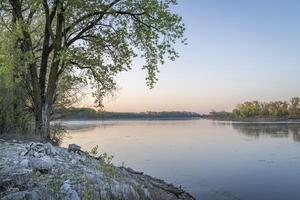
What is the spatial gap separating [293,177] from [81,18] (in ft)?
51.2

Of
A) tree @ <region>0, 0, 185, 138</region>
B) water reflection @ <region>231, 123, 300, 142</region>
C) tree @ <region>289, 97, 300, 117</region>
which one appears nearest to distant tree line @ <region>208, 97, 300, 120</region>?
tree @ <region>289, 97, 300, 117</region>

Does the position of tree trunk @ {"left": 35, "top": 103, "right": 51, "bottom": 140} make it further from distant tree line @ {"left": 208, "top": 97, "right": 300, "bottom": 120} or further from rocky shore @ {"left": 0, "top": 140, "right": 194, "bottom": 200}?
distant tree line @ {"left": 208, "top": 97, "right": 300, "bottom": 120}

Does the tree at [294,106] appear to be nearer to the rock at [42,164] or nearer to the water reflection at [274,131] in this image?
the water reflection at [274,131]

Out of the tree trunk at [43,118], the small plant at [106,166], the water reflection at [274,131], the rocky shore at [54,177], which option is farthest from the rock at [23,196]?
the water reflection at [274,131]

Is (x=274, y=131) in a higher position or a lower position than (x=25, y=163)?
lower

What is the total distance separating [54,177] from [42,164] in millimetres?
1470

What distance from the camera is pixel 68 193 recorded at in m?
9.73

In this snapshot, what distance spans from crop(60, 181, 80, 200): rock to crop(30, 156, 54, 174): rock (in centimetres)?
141

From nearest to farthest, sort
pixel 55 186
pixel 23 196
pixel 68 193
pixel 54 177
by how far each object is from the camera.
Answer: pixel 55 186, pixel 23 196, pixel 68 193, pixel 54 177

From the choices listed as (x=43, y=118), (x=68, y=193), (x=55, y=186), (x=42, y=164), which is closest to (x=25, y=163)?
(x=42, y=164)

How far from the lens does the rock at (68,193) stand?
377 inches

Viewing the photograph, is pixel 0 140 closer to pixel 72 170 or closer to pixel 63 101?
pixel 72 170

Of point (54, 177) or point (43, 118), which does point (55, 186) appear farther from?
point (43, 118)

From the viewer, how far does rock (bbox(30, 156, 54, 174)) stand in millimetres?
11196
